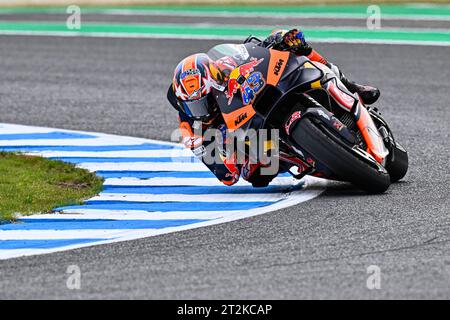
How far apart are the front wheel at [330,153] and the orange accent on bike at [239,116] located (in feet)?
1.19

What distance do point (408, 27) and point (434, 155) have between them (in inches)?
351

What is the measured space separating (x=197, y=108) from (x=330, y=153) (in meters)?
1.05

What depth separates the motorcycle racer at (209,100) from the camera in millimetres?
8539

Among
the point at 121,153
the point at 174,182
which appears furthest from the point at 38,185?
the point at 121,153

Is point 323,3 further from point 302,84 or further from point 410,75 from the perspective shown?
point 302,84

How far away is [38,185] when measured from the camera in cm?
936

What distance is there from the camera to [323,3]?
22000 millimetres

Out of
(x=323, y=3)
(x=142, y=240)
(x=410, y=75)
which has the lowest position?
(x=142, y=240)

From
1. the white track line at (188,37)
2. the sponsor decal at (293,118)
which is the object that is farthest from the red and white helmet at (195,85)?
the white track line at (188,37)

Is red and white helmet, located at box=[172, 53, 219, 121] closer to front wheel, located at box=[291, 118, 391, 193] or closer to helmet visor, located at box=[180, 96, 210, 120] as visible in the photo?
helmet visor, located at box=[180, 96, 210, 120]

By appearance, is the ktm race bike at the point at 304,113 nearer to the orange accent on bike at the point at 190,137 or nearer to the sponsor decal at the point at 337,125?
the sponsor decal at the point at 337,125

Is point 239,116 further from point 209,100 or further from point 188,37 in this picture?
point 188,37

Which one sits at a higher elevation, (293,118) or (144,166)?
(144,166)
